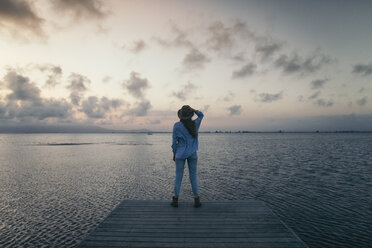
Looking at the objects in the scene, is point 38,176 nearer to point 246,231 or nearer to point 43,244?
point 43,244

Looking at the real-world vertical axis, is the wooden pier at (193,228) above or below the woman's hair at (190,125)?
below

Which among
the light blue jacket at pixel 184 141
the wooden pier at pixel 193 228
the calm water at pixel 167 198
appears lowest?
the calm water at pixel 167 198

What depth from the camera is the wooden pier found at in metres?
5.13

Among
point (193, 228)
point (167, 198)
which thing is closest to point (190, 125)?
point (193, 228)

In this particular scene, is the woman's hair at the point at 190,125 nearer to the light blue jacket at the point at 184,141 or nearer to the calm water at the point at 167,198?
the light blue jacket at the point at 184,141

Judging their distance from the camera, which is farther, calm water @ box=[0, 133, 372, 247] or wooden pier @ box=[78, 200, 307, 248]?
calm water @ box=[0, 133, 372, 247]

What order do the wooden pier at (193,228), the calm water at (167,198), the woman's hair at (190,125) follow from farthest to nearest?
1. the calm water at (167,198)
2. the woman's hair at (190,125)
3. the wooden pier at (193,228)

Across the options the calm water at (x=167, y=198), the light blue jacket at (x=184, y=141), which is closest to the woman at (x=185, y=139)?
the light blue jacket at (x=184, y=141)

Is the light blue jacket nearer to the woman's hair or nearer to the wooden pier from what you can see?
the woman's hair

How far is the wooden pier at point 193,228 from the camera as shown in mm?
5129

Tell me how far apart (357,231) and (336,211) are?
8.57 feet

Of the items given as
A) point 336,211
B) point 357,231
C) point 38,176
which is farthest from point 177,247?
point 38,176

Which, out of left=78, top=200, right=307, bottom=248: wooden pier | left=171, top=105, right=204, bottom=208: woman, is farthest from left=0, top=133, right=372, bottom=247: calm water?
left=171, top=105, right=204, bottom=208: woman

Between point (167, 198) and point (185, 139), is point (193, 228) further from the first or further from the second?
point (167, 198)
